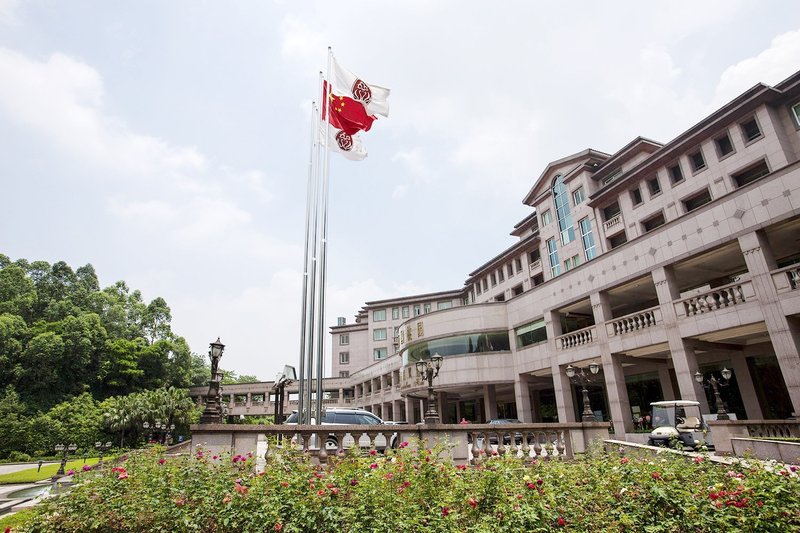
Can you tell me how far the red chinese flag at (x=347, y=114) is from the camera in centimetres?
1761

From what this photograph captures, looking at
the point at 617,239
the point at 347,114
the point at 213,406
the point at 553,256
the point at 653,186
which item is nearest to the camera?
the point at 213,406

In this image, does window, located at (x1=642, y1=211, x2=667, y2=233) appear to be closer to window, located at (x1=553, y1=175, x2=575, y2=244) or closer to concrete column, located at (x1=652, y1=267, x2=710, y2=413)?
window, located at (x1=553, y1=175, x2=575, y2=244)

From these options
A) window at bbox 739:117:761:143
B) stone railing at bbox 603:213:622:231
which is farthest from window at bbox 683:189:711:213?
stone railing at bbox 603:213:622:231

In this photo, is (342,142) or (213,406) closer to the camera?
→ (213,406)

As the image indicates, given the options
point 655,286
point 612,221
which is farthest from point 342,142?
point 612,221

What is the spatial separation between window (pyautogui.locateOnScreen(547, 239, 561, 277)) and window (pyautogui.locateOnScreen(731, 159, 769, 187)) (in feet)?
45.8

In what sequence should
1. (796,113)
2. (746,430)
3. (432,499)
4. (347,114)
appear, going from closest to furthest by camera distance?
(432,499), (746,430), (347,114), (796,113)

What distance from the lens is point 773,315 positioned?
17906 mm

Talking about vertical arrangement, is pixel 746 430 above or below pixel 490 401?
below

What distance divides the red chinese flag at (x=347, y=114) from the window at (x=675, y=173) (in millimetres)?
22181

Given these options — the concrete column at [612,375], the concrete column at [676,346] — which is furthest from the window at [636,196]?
the concrete column at [676,346]

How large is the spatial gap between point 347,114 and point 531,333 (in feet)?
73.6

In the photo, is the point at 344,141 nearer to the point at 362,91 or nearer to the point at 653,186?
the point at 362,91

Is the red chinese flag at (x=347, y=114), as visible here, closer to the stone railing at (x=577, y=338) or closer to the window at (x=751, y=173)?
the stone railing at (x=577, y=338)
